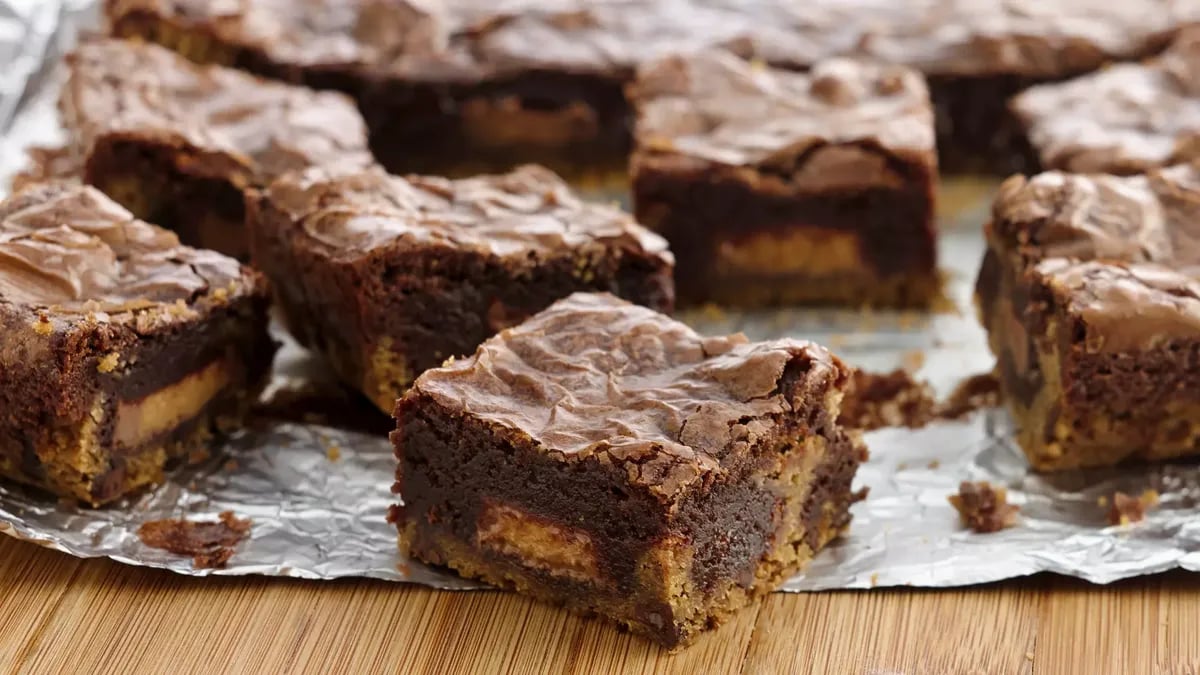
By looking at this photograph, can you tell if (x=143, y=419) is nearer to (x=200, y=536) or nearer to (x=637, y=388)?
(x=200, y=536)

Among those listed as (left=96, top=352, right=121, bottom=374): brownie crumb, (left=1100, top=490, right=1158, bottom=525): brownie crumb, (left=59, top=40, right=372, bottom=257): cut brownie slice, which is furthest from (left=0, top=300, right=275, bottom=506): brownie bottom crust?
(left=1100, top=490, right=1158, bottom=525): brownie crumb

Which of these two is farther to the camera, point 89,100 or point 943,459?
point 89,100

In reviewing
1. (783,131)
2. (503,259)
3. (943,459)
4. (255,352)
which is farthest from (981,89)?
(255,352)

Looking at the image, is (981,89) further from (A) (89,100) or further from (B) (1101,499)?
(A) (89,100)

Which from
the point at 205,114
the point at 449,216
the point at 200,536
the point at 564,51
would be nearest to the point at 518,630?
the point at 200,536

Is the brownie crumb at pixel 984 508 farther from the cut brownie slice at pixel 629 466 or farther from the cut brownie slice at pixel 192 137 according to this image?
the cut brownie slice at pixel 192 137

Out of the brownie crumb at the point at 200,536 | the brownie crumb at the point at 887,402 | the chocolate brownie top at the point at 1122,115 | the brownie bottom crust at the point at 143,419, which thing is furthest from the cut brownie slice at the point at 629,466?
the chocolate brownie top at the point at 1122,115
